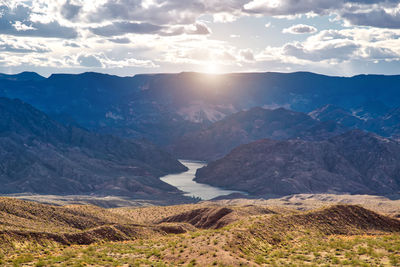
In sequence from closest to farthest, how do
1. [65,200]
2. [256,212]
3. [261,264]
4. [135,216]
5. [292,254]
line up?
[261,264] < [292,254] < [256,212] < [135,216] < [65,200]

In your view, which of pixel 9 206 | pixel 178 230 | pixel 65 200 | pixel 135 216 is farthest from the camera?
pixel 65 200

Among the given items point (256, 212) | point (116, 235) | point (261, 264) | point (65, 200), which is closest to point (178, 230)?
point (116, 235)

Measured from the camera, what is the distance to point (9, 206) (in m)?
56.1

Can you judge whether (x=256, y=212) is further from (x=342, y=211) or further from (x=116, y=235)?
(x=116, y=235)

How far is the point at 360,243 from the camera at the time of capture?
4022 centimetres

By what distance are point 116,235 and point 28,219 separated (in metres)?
10.4

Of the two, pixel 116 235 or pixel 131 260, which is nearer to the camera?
pixel 131 260

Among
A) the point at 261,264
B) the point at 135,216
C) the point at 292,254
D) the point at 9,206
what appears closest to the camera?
the point at 261,264

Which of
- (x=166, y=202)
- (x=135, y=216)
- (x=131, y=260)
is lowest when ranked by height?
(x=166, y=202)

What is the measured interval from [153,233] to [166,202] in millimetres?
138153

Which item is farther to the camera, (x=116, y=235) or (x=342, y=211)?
(x=342, y=211)

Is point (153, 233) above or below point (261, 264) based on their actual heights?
below

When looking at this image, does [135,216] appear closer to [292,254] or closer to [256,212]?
[256,212]

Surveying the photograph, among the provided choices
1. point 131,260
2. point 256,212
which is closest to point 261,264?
point 131,260
